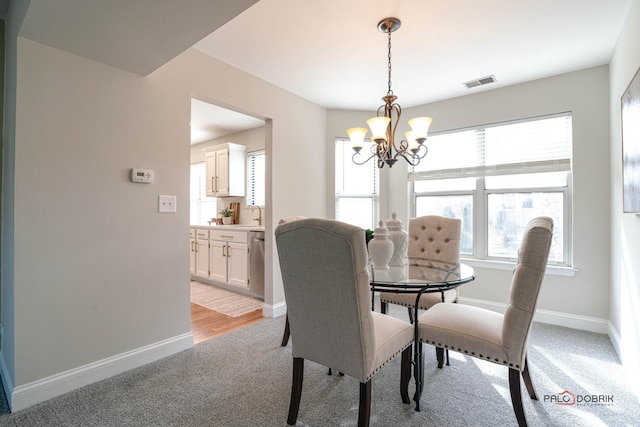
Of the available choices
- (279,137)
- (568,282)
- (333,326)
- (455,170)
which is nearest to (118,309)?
(333,326)

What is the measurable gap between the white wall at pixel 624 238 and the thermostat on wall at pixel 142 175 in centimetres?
334

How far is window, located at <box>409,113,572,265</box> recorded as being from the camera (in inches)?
123

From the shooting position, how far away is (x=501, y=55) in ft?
8.80

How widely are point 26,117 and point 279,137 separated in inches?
82.2

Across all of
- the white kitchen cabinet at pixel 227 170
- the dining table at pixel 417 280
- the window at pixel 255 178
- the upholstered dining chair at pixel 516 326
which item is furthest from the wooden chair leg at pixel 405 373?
the white kitchen cabinet at pixel 227 170

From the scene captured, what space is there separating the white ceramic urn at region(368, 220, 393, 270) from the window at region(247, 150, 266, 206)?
3.06 m

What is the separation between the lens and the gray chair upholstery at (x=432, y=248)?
7.84 feet

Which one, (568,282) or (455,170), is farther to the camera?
(455,170)

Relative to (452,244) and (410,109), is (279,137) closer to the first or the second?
(410,109)

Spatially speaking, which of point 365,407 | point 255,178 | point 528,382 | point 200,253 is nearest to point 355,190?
point 255,178

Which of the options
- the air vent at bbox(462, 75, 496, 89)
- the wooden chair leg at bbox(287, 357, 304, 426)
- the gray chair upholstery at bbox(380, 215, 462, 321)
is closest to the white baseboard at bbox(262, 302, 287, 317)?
the gray chair upholstery at bbox(380, 215, 462, 321)

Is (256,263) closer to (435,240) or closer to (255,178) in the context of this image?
(255,178)

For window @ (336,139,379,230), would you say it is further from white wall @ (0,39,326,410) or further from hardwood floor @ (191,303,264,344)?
white wall @ (0,39,326,410)

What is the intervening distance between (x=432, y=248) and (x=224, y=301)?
2.66 metres
